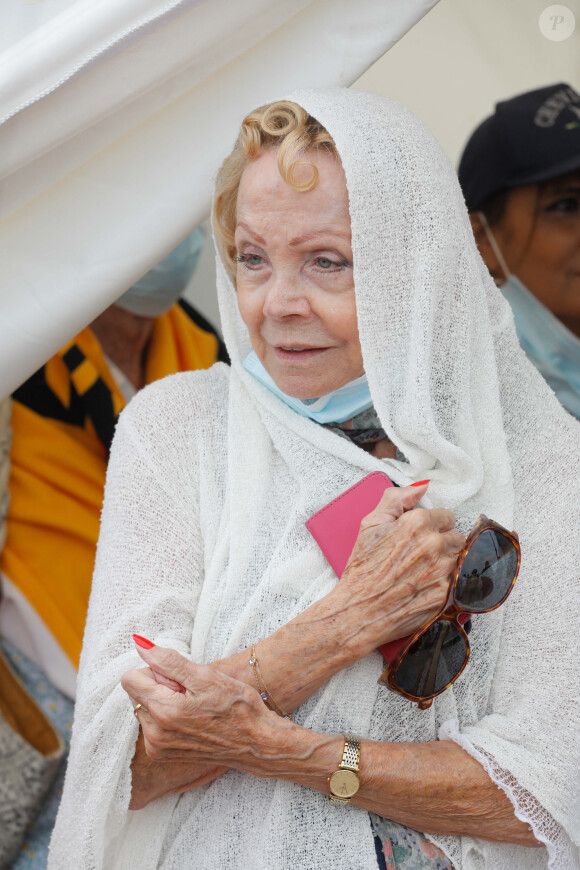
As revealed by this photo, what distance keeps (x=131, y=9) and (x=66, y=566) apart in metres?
1.52

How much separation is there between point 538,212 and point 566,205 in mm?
90

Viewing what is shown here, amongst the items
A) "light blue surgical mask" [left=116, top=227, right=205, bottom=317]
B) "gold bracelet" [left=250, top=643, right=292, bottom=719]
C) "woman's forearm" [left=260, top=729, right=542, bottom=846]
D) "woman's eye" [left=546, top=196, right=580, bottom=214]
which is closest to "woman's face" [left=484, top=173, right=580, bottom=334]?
"woman's eye" [left=546, top=196, right=580, bottom=214]

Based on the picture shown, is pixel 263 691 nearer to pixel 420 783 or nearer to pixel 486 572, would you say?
pixel 420 783

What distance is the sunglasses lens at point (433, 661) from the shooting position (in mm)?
1485

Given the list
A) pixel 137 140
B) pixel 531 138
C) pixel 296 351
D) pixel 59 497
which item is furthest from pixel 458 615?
pixel 531 138

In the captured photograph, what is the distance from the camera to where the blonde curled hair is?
62.7 inches

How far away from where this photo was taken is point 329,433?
5.72ft

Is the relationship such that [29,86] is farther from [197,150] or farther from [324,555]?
[324,555]

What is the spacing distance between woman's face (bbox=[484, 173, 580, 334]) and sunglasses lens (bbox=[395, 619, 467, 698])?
1.75 meters

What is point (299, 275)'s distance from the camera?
1632mm

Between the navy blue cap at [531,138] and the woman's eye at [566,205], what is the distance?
0.31 feet

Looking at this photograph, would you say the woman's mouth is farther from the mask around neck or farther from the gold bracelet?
the mask around neck

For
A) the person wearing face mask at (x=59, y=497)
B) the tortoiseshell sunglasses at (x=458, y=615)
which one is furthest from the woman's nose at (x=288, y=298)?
the person wearing face mask at (x=59, y=497)

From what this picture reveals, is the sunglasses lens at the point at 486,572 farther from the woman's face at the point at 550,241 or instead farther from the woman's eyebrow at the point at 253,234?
the woman's face at the point at 550,241
